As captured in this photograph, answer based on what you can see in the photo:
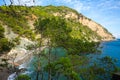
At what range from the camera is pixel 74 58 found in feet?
107

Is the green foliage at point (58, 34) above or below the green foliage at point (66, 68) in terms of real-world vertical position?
above

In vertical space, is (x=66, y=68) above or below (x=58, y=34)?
below

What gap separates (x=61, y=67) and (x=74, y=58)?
316 cm

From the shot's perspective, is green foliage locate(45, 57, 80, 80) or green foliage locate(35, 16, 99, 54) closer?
green foliage locate(45, 57, 80, 80)

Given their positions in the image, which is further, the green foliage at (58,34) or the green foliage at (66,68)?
the green foliage at (58,34)

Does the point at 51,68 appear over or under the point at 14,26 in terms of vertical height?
under

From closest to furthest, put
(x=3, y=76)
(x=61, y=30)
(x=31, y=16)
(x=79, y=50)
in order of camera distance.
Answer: (x=79, y=50) → (x=61, y=30) → (x=3, y=76) → (x=31, y=16)

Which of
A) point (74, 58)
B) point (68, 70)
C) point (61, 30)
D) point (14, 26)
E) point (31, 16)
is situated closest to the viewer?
point (68, 70)

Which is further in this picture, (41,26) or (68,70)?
(41,26)

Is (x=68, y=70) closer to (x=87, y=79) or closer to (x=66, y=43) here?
(x=87, y=79)

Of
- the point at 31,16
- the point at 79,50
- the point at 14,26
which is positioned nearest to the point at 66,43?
the point at 79,50

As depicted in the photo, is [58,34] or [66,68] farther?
[58,34]

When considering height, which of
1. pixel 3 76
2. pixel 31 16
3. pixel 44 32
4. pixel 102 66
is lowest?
pixel 3 76

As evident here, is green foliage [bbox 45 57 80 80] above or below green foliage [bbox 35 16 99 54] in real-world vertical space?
below
